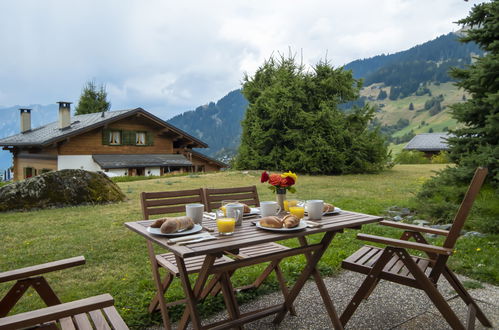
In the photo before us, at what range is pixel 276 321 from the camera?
10.0 ft

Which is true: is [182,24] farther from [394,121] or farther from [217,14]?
[394,121]

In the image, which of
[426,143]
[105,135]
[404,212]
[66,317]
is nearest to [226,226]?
[66,317]

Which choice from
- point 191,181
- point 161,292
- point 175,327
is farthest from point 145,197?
point 191,181

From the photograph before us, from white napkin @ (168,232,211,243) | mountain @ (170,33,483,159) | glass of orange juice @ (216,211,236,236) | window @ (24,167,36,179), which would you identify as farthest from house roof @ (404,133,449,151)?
white napkin @ (168,232,211,243)

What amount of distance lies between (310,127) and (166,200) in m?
16.1

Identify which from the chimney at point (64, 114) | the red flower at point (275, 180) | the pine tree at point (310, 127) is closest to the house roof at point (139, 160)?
the chimney at point (64, 114)

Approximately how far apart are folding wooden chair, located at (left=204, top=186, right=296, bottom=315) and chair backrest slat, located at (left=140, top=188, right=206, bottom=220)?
10 cm

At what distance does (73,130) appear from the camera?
2505cm

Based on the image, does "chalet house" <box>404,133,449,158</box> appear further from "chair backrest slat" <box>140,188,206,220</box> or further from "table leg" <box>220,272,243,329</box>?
"table leg" <box>220,272,243,329</box>

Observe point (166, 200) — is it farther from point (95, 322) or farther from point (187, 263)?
point (95, 322)

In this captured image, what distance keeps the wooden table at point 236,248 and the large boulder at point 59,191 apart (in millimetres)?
7333

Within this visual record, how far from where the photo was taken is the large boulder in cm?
891

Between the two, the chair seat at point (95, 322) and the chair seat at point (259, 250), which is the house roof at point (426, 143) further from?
the chair seat at point (95, 322)

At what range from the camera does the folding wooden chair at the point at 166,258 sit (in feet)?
9.39
